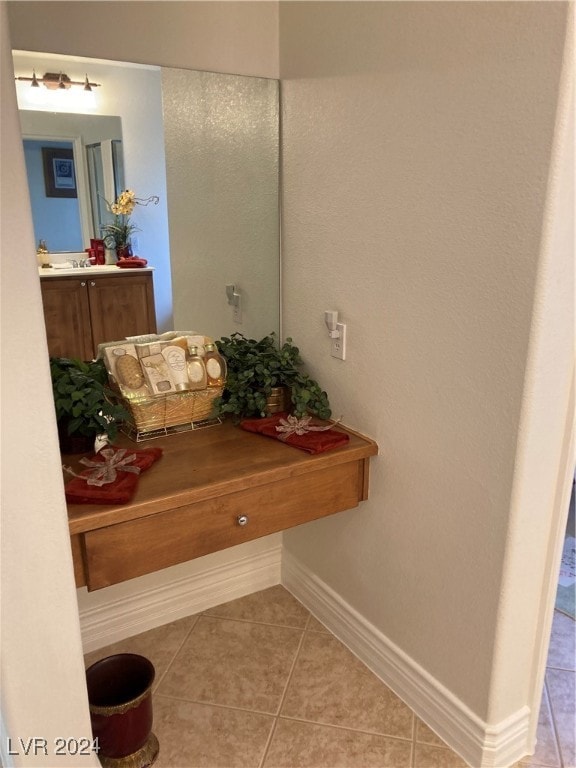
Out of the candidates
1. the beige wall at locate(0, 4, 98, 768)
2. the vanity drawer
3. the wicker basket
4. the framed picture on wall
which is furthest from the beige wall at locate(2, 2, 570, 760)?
the wicker basket

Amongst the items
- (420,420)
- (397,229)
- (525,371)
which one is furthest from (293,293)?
(525,371)

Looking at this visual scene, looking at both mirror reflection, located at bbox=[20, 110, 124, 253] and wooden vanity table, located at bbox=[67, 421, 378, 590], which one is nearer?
wooden vanity table, located at bbox=[67, 421, 378, 590]

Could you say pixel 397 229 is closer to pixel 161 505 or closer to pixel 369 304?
pixel 369 304

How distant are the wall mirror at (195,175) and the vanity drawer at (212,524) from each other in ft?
2.14

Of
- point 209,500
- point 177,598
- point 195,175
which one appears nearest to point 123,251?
point 195,175

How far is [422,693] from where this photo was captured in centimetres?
176

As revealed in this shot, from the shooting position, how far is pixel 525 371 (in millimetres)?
1320

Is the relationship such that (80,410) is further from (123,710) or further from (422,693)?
(422,693)

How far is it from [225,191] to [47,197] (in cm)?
57

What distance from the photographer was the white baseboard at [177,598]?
6.79 feet

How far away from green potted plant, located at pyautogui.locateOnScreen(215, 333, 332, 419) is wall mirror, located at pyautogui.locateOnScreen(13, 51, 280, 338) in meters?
0.15

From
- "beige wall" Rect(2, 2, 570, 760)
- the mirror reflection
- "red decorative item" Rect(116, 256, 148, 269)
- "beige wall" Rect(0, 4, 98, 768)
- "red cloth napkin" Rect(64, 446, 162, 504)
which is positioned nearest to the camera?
"beige wall" Rect(0, 4, 98, 768)

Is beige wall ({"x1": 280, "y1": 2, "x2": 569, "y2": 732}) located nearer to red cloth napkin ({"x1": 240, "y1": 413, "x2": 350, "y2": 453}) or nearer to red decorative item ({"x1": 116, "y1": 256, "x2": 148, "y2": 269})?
red cloth napkin ({"x1": 240, "y1": 413, "x2": 350, "y2": 453})

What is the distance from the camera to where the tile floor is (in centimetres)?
→ 166
